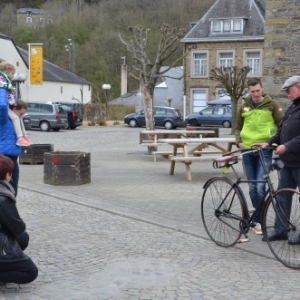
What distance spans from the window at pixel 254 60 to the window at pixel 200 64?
338 centimetres

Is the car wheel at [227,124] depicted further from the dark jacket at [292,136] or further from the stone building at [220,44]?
the dark jacket at [292,136]

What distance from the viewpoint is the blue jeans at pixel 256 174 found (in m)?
6.95

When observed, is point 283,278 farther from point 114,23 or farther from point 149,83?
point 114,23

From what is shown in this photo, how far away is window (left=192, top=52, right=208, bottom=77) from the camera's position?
50.1 meters

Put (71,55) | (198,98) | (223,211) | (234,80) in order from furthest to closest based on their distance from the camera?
(71,55), (198,98), (234,80), (223,211)

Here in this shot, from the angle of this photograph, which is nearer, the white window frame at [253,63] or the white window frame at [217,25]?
the white window frame at [253,63]

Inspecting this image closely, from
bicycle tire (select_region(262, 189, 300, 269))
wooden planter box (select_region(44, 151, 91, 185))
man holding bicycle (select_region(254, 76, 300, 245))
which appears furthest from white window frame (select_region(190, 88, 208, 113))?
bicycle tire (select_region(262, 189, 300, 269))

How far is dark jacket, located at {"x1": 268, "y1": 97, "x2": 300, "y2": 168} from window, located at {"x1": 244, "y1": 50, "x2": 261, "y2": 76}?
4247cm

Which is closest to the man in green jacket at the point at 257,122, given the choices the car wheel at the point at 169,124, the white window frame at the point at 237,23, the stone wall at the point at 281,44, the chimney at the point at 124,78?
the stone wall at the point at 281,44

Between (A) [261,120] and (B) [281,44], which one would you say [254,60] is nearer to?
(B) [281,44]

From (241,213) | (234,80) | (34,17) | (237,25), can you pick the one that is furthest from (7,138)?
(34,17)

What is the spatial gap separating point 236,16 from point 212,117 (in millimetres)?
12673

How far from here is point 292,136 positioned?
250 inches

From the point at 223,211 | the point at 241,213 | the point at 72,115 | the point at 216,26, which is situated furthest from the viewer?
the point at 216,26
